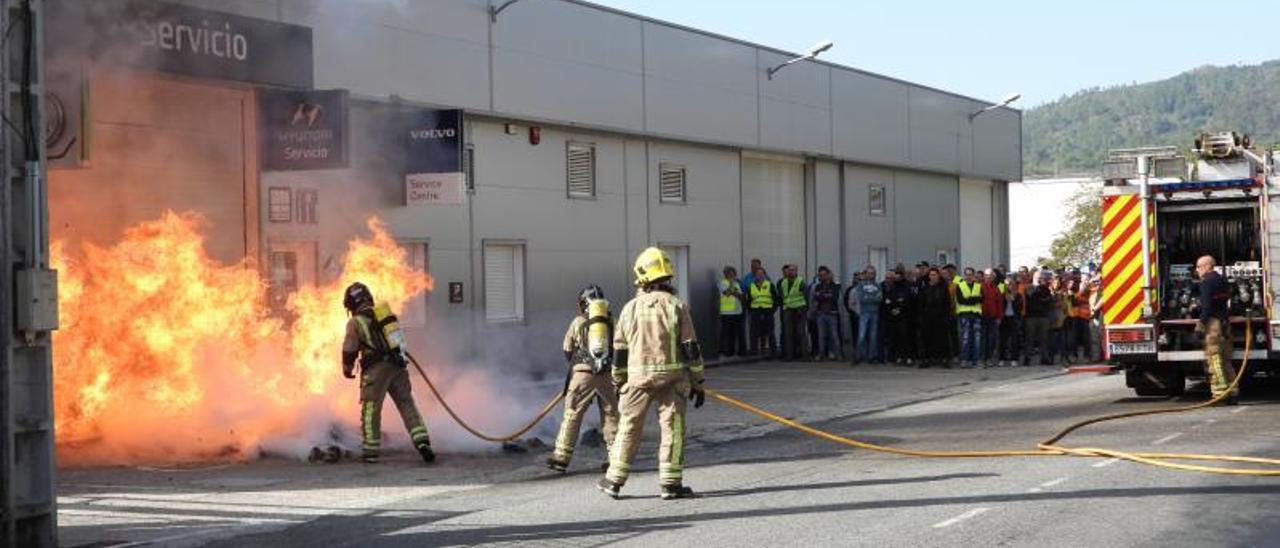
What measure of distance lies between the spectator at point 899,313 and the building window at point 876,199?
7428 millimetres

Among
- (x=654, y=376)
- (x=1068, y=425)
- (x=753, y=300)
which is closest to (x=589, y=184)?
(x=753, y=300)

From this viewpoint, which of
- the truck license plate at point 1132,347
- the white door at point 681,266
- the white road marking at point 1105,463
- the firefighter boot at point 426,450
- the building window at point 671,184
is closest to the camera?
the white road marking at point 1105,463

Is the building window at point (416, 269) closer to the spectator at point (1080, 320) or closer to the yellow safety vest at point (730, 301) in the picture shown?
the yellow safety vest at point (730, 301)

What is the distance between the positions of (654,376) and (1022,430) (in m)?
5.20

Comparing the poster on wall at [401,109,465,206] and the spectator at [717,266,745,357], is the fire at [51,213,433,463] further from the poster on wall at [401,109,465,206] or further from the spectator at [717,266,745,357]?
the spectator at [717,266,745,357]

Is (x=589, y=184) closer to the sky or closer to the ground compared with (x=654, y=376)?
closer to the sky

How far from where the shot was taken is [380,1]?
63.0ft

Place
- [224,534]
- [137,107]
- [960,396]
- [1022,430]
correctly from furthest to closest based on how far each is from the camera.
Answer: [960,396]
[137,107]
[1022,430]
[224,534]

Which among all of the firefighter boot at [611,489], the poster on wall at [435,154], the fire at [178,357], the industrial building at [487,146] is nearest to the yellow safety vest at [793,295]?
the industrial building at [487,146]

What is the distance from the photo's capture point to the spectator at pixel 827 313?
25.3 m

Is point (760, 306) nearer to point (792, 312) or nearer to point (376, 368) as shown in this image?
point (792, 312)

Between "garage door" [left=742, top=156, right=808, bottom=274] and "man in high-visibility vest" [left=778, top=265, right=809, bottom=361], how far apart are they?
69.0 inches

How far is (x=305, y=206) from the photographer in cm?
1716

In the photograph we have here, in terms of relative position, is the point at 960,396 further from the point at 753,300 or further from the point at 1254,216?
the point at 753,300
